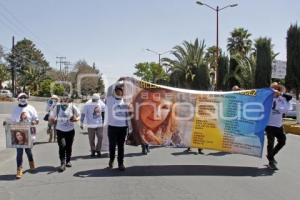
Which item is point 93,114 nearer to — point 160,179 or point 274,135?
point 160,179

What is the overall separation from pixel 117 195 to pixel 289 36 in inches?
1010

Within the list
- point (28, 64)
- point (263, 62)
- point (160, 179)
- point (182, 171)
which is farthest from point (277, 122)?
point (28, 64)

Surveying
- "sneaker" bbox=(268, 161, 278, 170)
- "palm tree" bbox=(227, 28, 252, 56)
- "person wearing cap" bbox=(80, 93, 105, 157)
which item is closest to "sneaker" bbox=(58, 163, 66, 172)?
"person wearing cap" bbox=(80, 93, 105, 157)

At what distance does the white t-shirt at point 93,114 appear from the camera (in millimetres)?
A: 13766

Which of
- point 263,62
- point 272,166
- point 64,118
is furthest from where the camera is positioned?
point 263,62

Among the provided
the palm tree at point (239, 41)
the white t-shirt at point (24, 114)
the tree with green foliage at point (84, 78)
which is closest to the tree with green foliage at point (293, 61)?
the white t-shirt at point (24, 114)

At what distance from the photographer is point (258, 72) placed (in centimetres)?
3872

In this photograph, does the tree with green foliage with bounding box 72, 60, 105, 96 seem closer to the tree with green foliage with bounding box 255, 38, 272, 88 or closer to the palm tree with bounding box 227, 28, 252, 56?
the palm tree with bounding box 227, 28, 252, 56

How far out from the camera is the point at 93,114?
13781 mm

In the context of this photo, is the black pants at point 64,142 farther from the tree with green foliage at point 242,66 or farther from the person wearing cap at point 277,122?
the tree with green foliage at point 242,66

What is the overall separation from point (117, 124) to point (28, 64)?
112259 mm

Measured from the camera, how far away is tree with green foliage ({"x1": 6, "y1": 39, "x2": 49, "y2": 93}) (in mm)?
103375

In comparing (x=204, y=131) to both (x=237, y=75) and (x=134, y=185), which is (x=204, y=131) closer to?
(x=134, y=185)

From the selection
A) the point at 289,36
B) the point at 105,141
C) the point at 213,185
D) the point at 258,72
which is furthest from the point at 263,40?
the point at 213,185
